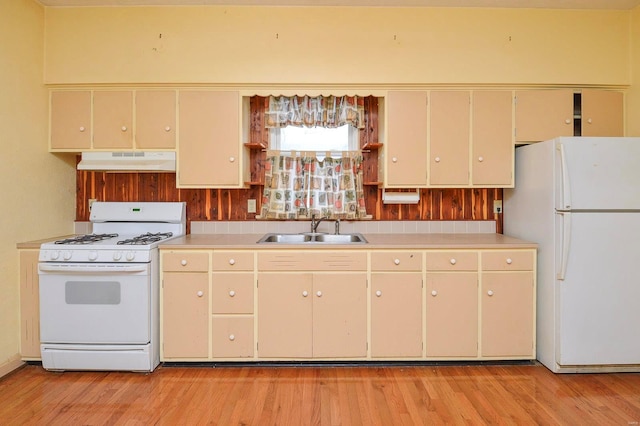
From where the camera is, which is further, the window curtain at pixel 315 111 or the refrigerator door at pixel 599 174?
the window curtain at pixel 315 111

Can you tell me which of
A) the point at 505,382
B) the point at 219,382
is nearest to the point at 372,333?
the point at 505,382

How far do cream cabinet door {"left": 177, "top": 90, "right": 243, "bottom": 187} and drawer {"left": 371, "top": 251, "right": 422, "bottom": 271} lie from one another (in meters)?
1.29

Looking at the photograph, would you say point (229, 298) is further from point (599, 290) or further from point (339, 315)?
point (599, 290)

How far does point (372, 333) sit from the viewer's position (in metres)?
2.82

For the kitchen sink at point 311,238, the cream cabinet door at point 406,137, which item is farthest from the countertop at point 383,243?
the cream cabinet door at point 406,137

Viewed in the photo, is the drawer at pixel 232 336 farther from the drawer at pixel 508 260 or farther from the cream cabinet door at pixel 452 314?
the drawer at pixel 508 260

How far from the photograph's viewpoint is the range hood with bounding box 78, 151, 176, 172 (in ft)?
10.1

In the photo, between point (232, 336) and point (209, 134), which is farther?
point (209, 134)

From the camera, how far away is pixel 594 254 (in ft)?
8.70

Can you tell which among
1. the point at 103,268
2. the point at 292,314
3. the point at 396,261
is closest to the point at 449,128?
the point at 396,261

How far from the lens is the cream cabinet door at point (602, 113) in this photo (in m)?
3.12

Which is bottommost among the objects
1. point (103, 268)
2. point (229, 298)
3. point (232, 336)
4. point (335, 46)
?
point (232, 336)

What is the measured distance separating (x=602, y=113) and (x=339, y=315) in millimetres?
2574

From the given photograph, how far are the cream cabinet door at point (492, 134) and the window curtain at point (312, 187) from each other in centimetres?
94
